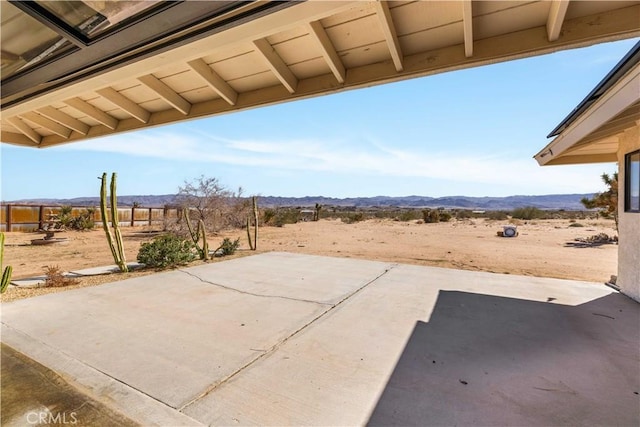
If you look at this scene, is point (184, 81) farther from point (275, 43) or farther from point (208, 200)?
point (208, 200)

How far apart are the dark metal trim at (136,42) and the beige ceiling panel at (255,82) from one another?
123cm

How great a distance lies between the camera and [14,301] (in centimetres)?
426

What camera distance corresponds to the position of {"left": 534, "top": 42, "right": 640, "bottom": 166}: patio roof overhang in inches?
104

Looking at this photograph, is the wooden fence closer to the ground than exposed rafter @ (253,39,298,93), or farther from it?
closer to the ground

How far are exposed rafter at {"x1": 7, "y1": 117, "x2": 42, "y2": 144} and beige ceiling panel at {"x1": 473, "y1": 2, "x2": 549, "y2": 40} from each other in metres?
4.91

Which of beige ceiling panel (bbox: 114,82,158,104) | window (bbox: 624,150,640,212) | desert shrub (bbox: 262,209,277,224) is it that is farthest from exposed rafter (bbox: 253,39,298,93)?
desert shrub (bbox: 262,209,277,224)

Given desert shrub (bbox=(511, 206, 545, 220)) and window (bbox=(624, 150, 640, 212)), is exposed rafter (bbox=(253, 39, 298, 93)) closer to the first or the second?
window (bbox=(624, 150, 640, 212))

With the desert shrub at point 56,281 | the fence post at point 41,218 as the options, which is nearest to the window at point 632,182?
the desert shrub at point 56,281

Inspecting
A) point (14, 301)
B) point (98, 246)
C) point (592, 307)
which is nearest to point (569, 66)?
point (592, 307)

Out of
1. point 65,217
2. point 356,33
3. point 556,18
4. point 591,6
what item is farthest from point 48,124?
point 65,217

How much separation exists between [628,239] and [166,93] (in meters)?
6.93

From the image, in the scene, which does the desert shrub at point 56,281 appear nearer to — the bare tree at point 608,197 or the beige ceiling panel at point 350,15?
the beige ceiling panel at point 350,15

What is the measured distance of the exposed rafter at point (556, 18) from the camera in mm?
1600

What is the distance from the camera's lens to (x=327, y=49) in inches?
84.2
